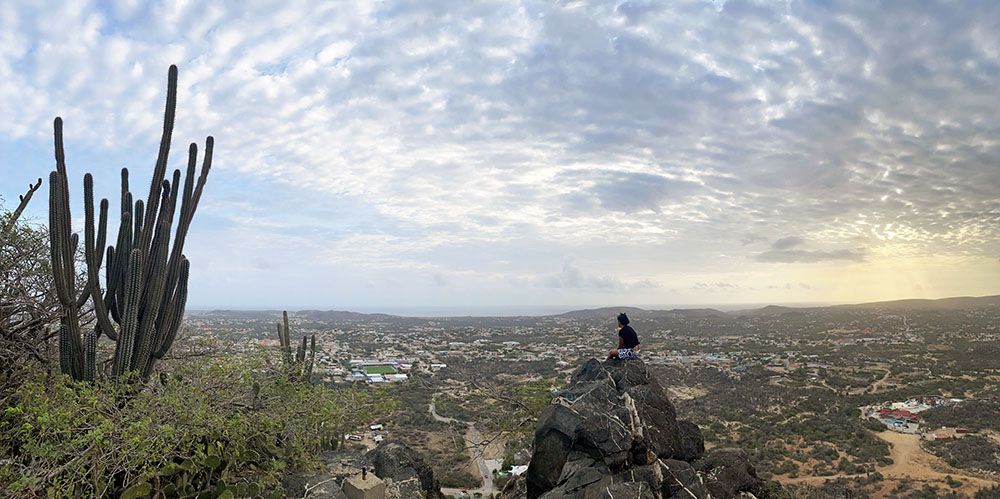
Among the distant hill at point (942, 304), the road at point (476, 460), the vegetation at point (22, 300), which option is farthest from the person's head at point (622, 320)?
the distant hill at point (942, 304)

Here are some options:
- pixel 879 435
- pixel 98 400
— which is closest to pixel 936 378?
pixel 879 435

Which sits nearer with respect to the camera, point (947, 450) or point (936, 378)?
point (947, 450)

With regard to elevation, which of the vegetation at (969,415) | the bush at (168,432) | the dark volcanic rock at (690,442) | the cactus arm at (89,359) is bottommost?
the vegetation at (969,415)

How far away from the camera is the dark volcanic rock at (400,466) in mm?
12117

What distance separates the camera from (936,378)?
33.1 metres

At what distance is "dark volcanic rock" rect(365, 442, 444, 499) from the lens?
12117 millimetres

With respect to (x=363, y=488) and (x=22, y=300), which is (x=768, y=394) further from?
(x=22, y=300)

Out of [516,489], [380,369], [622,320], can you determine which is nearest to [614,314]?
[380,369]

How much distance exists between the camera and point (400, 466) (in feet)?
41.0

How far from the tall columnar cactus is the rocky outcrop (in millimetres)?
7124

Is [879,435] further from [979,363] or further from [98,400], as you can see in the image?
[98,400]

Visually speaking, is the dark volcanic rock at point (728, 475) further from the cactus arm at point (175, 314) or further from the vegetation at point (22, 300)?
the vegetation at point (22, 300)

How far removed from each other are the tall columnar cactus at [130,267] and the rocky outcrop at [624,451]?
7.12 meters

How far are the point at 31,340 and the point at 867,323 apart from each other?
301ft
